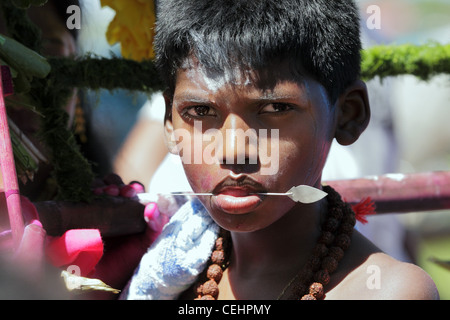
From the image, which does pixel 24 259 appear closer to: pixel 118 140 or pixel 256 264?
pixel 256 264

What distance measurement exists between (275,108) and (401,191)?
0.76 metres

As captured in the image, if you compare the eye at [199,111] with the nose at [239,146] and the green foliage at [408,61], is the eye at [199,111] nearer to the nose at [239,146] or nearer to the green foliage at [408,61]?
the nose at [239,146]

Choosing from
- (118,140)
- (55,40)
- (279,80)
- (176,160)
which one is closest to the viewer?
(279,80)

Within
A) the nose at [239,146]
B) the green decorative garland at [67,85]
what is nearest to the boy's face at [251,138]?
the nose at [239,146]

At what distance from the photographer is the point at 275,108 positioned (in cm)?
122

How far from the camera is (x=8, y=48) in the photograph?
48.0 inches

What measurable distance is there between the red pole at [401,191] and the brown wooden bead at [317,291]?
0.49 meters

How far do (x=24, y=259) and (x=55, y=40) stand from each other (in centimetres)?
139

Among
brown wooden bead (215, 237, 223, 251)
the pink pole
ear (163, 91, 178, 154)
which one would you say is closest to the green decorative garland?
ear (163, 91, 178, 154)

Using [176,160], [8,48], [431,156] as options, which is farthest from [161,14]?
A: [431,156]

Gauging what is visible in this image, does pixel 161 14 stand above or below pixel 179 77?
above

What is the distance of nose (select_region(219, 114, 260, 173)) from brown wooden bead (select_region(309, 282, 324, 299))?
→ 1.03 ft

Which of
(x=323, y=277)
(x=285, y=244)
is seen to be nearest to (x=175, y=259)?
(x=285, y=244)

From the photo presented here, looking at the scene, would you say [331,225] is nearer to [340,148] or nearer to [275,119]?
[275,119]
